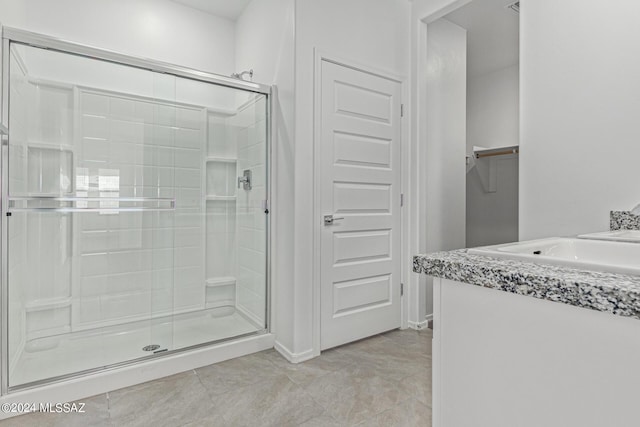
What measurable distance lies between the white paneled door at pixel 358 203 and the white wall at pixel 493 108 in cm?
183

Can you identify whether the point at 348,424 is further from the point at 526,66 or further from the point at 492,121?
the point at 492,121

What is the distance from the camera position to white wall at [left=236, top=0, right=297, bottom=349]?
7.41 feet

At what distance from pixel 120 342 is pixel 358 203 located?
5.88 ft

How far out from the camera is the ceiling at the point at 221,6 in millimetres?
2990

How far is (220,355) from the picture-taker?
219 cm

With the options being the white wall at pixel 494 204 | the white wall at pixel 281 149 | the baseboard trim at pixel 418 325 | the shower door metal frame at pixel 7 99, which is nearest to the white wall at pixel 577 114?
the baseboard trim at pixel 418 325

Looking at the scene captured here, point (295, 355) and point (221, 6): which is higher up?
point (221, 6)

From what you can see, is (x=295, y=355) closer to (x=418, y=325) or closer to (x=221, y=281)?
(x=221, y=281)

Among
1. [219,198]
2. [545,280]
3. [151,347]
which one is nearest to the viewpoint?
[545,280]

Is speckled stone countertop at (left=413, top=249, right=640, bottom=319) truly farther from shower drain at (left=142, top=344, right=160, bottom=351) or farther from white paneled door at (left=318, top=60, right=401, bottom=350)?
shower drain at (left=142, top=344, right=160, bottom=351)

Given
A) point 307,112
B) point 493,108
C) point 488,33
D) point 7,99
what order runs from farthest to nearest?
point 493,108 → point 488,33 → point 307,112 → point 7,99

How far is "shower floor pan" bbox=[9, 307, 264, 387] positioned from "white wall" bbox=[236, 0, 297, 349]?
34cm

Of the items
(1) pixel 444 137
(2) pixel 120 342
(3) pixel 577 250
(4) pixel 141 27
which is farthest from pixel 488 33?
(2) pixel 120 342

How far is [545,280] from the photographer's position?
590 millimetres
